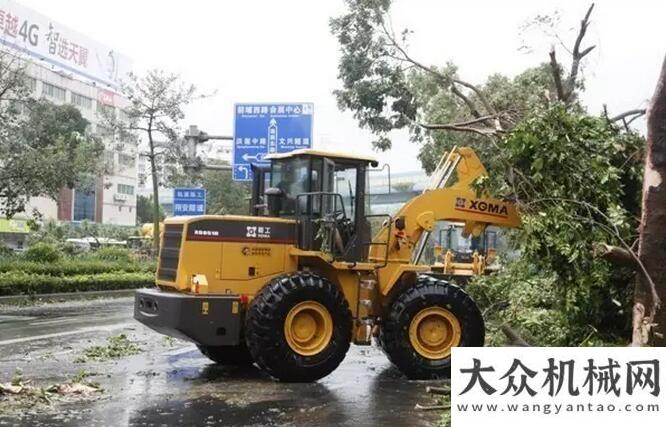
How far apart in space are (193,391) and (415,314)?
8.38ft

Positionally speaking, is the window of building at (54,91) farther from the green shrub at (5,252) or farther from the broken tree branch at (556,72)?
the broken tree branch at (556,72)

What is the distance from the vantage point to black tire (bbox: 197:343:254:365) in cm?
900

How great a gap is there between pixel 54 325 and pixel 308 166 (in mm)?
6872

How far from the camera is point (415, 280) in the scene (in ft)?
28.7

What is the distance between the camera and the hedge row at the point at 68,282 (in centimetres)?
1741

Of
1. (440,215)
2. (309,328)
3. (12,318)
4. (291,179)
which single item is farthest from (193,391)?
(12,318)

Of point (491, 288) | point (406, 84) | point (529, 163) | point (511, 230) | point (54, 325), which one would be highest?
point (406, 84)

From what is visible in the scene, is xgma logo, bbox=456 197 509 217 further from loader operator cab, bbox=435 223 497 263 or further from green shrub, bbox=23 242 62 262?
green shrub, bbox=23 242 62 262

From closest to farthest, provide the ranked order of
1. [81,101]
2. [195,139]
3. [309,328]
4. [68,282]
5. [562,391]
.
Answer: [562,391] < [309,328] < [195,139] < [68,282] < [81,101]

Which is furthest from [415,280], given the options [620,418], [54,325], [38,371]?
[54,325]

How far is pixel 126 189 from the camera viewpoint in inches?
2931

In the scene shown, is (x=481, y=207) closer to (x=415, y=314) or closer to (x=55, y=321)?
(x=415, y=314)

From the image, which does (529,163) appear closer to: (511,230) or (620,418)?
(511,230)

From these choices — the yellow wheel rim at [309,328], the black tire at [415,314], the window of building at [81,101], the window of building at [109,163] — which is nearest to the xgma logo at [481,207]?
the black tire at [415,314]
